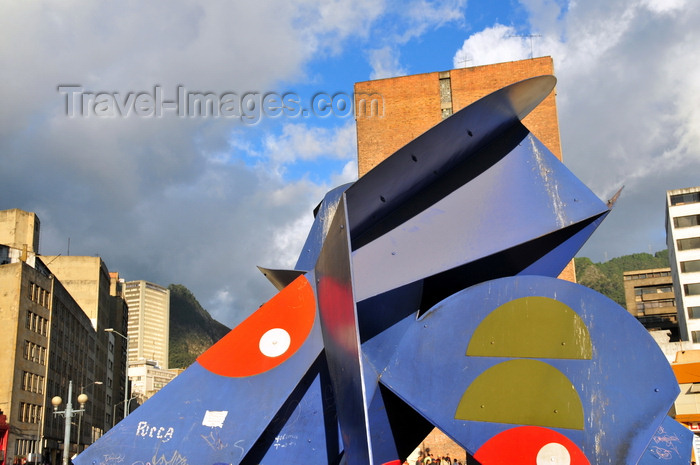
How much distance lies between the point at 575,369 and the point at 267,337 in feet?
15.4

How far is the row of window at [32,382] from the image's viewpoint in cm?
4088

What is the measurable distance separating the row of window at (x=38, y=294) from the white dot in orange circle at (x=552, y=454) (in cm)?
3689

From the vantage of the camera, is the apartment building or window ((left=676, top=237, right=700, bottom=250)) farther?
the apartment building

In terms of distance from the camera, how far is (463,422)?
1130 centimetres

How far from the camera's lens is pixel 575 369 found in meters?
11.2

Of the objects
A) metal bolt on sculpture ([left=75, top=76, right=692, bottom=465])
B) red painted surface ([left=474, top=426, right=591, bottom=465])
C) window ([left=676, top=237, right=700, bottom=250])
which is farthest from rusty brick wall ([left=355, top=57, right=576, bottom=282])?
red painted surface ([left=474, top=426, right=591, bottom=465])

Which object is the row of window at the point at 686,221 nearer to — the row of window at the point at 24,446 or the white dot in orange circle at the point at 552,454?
the row of window at the point at 24,446

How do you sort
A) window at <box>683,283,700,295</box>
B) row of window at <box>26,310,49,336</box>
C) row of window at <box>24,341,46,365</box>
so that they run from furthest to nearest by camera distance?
window at <box>683,283,700,295</box>, row of window at <box>26,310,49,336</box>, row of window at <box>24,341,46,365</box>

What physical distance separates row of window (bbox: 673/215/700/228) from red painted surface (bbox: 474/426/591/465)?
64.3 meters

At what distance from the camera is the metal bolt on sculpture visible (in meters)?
11.2

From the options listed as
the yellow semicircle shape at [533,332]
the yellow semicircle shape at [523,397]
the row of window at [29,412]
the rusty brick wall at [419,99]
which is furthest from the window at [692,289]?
the yellow semicircle shape at [523,397]

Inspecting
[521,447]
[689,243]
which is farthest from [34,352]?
[689,243]

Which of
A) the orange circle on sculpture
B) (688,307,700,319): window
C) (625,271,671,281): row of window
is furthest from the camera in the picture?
(625,271,671,281): row of window

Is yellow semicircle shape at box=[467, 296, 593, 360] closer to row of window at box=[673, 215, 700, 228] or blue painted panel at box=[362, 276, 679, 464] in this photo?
blue painted panel at box=[362, 276, 679, 464]
